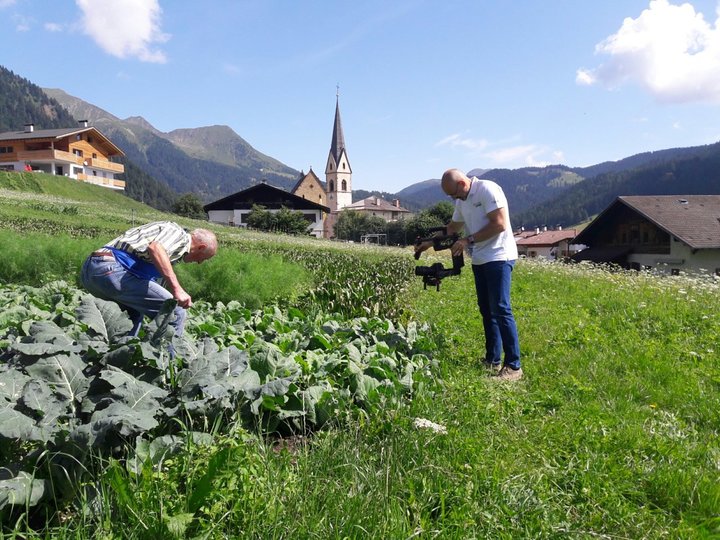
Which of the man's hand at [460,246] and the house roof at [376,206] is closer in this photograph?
the man's hand at [460,246]

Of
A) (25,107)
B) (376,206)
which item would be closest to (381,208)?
(376,206)

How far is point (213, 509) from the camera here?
2.04 meters

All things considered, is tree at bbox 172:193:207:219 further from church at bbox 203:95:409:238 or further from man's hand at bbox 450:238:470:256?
man's hand at bbox 450:238:470:256

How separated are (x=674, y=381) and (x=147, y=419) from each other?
462 centimetres

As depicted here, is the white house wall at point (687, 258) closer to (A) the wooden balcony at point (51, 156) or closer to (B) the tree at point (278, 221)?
(B) the tree at point (278, 221)

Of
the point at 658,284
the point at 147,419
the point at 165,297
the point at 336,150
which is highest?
the point at 336,150

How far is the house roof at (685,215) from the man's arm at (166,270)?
141 ft

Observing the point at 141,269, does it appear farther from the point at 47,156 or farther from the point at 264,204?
the point at 47,156

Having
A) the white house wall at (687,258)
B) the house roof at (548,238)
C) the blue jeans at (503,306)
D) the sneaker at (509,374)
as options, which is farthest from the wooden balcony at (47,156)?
the house roof at (548,238)

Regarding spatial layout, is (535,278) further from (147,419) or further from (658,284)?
(147,419)

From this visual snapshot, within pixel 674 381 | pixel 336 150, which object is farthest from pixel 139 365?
pixel 336 150

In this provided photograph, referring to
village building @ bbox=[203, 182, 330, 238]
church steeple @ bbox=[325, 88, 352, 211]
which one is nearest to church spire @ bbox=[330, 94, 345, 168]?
church steeple @ bbox=[325, 88, 352, 211]

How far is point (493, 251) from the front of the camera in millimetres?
4855

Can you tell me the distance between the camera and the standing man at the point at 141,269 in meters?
4.00
